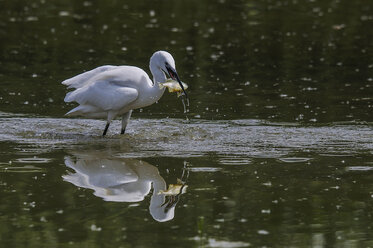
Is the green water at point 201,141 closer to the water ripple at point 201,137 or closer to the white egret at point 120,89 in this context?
the water ripple at point 201,137

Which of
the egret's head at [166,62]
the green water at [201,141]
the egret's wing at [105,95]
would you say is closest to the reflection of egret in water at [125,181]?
the green water at [201,141]

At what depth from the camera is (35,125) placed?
41.0 feet

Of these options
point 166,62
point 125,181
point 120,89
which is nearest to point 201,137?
point 166,62

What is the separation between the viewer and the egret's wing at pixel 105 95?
1162 cm

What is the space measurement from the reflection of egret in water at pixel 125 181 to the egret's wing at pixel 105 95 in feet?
3.56

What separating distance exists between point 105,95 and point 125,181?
2455 millimetres

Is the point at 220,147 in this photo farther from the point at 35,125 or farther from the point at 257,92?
the point at 257,92

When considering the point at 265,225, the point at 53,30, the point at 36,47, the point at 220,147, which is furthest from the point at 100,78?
the point at 53,30

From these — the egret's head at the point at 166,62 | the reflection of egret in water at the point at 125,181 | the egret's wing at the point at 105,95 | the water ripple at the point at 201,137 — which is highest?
the egret's head at the point at 166,62

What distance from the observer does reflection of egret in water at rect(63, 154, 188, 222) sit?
8.73 metres

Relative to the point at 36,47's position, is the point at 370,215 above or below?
below

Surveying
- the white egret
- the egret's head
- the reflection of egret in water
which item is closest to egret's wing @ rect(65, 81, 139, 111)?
the white egret

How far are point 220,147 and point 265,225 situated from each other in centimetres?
339

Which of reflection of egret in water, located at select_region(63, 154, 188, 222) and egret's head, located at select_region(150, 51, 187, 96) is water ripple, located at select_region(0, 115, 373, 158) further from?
egret's head, located at select_region(150, 51, 187, 96)
